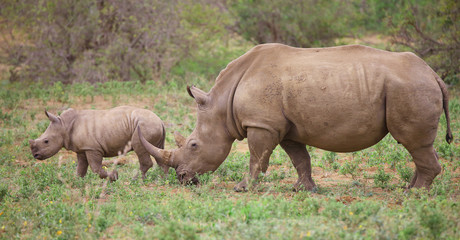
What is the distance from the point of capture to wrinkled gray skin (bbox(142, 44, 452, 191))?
19.9 feet

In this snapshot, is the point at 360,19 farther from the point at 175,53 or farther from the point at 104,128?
the point at 104,128

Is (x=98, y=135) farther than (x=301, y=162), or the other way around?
(x=98, y=135)

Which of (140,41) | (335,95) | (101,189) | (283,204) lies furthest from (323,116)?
(140,41)

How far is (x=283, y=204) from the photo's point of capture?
5418mm

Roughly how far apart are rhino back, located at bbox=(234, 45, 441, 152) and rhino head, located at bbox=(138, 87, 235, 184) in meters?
0.37

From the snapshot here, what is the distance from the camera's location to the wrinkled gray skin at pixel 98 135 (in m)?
7.60

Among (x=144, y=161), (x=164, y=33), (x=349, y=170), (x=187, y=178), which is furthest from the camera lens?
(x=164, y=33)

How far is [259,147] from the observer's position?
6.58 meters

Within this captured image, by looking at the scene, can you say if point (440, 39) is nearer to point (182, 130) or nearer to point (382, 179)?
point (182, 130)

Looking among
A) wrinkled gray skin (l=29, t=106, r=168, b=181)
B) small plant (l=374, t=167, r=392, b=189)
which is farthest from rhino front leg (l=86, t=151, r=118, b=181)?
small plant (l=374, t=167, r=392, b=189)

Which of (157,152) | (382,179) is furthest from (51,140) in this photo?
(382,179)

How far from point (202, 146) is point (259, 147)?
2.65 ft

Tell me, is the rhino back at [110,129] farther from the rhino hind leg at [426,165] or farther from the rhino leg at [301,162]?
the rhino hind leg at [426,165]

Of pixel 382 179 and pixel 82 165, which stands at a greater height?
pixel 382 179
